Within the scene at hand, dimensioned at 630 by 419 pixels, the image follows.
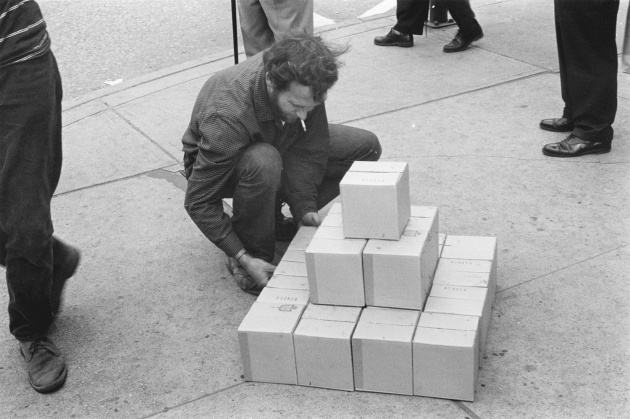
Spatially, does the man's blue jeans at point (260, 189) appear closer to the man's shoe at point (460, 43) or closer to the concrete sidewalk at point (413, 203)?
the concrete sidewalk at point (413, 203)

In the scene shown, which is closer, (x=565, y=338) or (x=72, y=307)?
(x=565, y=338)

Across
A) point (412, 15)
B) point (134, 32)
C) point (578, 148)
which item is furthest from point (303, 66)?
point (134, 32)

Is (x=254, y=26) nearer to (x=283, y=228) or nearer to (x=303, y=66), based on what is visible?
(x=283, y=228)

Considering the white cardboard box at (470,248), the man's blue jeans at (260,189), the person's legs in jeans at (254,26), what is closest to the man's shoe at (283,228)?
the man's blue jeans at (260,189)

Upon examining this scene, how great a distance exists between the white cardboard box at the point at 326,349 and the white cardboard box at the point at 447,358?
22 centimetres

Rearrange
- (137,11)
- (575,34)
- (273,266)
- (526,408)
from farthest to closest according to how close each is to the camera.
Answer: (137,11) < (575,34) < (273,266) < (526,408)

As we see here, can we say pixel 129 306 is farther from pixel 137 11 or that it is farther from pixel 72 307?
pixel 137 11

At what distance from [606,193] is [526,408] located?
1.64 metres

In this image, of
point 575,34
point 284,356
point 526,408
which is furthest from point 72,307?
point 575,34

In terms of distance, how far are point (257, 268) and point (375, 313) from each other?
62cm

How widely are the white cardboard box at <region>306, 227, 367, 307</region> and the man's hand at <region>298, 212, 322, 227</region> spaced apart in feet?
1.99

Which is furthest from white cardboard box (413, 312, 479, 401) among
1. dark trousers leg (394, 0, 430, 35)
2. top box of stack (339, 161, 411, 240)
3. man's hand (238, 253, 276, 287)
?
dark trousers leg (394, 0, 430, 35)

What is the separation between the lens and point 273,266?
329 centimetres

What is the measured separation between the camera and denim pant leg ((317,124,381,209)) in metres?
3.64
